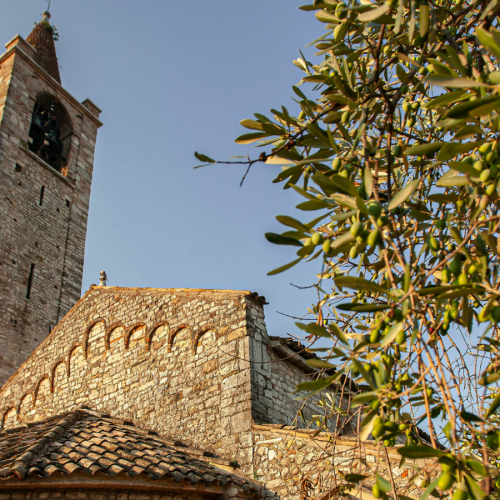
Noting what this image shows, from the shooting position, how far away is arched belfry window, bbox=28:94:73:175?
16688mm

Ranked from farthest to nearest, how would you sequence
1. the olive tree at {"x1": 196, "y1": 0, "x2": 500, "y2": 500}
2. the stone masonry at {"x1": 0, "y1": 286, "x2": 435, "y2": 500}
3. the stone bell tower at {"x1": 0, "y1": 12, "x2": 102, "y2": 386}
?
the stone bell tower at {"x1": 0, "y1": 12, "x2": 102, "y2": 386}
the stone masonry at {"x1": 0, "y1": 286, "x2": 435, "y2": 500}
the olive tree at {"x1": 196, "y1": 0, "x2": 500, "y2": 500}

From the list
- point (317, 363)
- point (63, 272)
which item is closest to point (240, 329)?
point (317, 363)

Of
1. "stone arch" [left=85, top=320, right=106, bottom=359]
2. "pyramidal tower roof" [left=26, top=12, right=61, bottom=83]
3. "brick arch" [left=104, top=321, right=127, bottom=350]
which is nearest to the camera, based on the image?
"brick arch" [left=104, top=321, right=127, bottom=350]

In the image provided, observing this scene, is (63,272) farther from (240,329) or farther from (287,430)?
(287,430)

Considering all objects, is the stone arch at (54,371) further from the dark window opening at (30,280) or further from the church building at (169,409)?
the dark window opening at (30,280)

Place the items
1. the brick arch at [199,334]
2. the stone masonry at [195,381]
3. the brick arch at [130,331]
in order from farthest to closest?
the brick arch at [130,331]
the brick arch at [199,334]
the stone masonry at [195,381]

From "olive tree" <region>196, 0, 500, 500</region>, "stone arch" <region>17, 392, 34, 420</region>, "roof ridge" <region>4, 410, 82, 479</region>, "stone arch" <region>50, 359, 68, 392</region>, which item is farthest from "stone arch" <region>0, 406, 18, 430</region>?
"olive tree" <region>196, 0, 500, 500</region>

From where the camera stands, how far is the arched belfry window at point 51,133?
54.7 feet

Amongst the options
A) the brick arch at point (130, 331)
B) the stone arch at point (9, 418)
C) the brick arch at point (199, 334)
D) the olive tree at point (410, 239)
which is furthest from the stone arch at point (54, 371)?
the olive tree at point (410, 239)

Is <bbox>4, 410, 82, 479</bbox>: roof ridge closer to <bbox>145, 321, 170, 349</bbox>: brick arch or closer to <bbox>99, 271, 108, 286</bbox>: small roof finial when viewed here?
<bbox>145, 321, 170, 349</bbox>: brick arch

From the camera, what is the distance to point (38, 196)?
603 inches

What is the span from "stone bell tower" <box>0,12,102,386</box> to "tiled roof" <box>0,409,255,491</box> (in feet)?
24.3

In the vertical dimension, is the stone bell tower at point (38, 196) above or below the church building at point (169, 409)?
above

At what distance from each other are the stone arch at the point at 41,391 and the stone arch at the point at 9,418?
67cm
